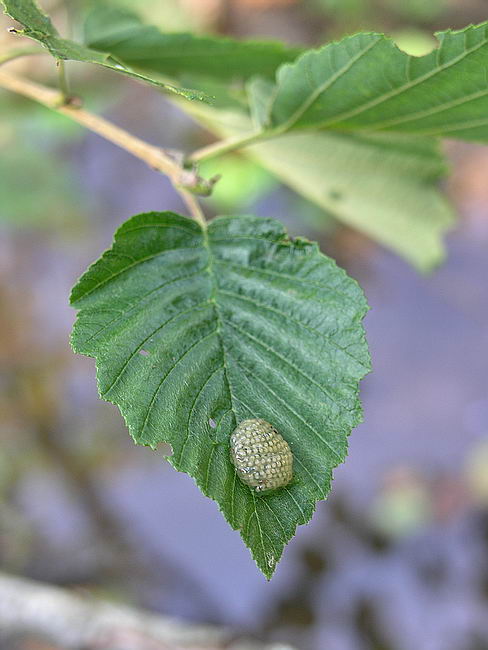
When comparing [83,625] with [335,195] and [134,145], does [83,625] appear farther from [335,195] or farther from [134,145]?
[134,145]

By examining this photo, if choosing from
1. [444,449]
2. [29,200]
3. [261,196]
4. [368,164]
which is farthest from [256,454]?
[261,196]

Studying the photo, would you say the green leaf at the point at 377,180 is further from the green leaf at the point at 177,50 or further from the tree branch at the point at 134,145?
the tree branch at the point at 134,145

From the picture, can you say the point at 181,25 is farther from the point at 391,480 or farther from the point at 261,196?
the point at 391,480

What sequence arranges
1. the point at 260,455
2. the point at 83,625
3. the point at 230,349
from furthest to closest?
the point at 83,625 → the point at 230,349 → the point at 260,455

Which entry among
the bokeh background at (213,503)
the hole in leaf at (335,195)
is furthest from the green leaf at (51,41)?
the bokeh background at (213,503)

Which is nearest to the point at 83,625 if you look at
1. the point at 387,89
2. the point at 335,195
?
the point at 335,195
